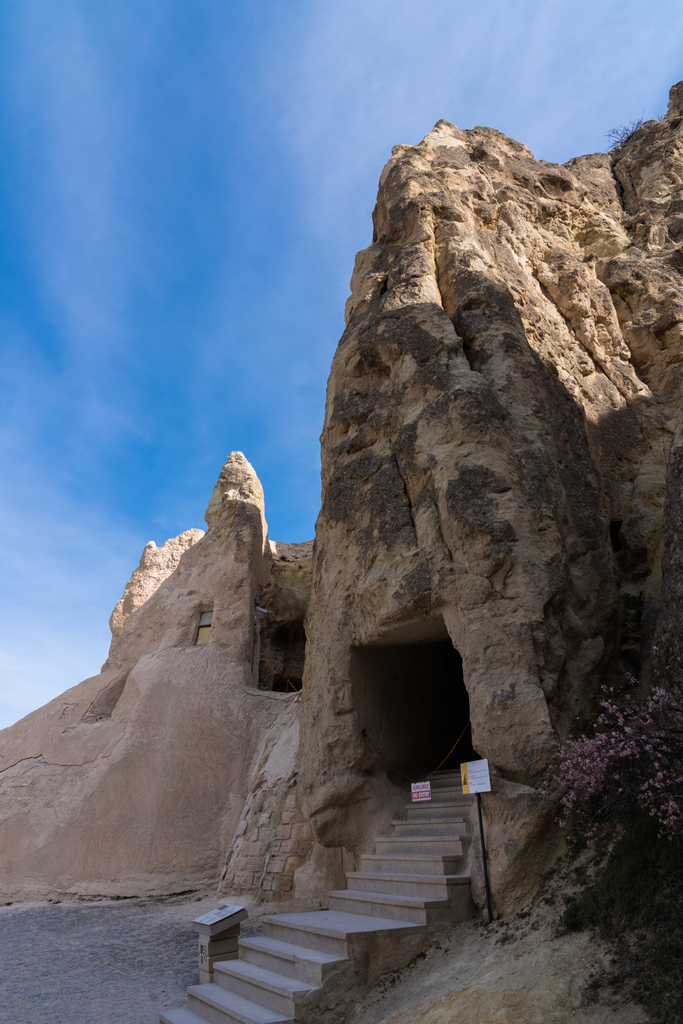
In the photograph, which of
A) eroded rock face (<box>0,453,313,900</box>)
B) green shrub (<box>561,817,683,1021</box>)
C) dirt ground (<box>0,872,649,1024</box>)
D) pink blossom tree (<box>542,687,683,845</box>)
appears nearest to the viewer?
green shrub (<box>561,817,683,1021</box>)

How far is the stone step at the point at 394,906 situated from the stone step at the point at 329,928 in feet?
0.22

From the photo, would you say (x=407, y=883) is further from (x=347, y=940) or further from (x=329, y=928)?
(x=347, y=940)

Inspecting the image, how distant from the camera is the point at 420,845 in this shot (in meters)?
7.14

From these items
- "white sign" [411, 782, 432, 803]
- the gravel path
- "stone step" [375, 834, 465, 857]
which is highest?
"white sign" [411, 782, 432, 803]

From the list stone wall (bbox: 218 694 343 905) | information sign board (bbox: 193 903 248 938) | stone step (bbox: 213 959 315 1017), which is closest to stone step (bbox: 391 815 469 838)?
stone wall (bbox: 218 694 343 905)

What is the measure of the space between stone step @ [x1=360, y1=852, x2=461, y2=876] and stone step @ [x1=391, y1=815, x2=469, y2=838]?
1.17 feet

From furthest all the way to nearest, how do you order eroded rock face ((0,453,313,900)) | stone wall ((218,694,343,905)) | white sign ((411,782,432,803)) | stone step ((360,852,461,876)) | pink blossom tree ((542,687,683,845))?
eroded rock face ((0,453,313,900)) → stone wall ((218,694,343,905)) → white sign ((411,782,432,803)) → stone step ((360,852,461,876)) → pink blossom tree ((542,687,683,845))

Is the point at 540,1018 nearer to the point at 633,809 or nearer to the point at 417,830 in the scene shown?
the point at 633,809

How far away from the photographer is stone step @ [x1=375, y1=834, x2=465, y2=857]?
22.1 ft

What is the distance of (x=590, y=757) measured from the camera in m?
5.49

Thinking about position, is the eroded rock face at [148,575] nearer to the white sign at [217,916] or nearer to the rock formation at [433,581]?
the rock formation at [433,581]

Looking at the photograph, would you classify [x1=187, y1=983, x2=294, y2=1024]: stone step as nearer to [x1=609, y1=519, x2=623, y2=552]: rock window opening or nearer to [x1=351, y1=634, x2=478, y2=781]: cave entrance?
[x1=351, y1=634, x2=478, y2=781]: cave entrance

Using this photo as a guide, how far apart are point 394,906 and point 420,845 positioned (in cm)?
108

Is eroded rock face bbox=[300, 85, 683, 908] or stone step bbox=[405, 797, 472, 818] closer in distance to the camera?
eroded rock face bbox=[300, 85, 683, 908]
